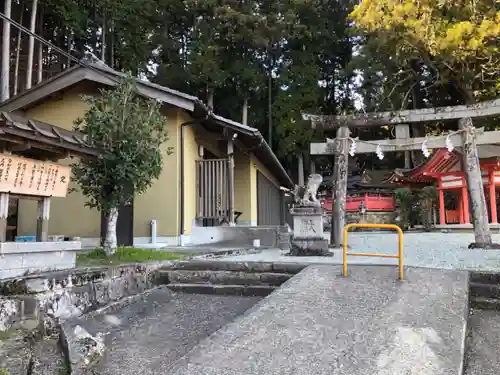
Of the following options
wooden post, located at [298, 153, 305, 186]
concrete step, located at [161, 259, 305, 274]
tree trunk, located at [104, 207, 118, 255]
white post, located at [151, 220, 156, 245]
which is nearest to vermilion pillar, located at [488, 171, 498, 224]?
wooden post, located at [298, 153, 305, 186]

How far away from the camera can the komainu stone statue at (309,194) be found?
29.2ft

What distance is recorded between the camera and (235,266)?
22.5 feet

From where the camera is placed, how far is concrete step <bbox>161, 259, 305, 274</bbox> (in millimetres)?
6576

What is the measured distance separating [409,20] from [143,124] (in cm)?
1066

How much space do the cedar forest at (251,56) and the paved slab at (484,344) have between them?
15484mm

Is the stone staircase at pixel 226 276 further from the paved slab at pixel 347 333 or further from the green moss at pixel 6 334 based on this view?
the green moss at pixel 6 334

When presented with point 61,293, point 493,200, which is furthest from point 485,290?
point 493,200

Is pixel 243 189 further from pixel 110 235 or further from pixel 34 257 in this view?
pixel 34 257

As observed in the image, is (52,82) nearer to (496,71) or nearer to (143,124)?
(143,124)

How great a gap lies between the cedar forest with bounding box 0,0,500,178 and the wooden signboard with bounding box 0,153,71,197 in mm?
13833

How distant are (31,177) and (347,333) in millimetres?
5165

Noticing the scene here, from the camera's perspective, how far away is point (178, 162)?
1130 centimetres

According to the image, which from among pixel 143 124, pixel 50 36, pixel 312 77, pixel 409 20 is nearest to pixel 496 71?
pixel 409 20

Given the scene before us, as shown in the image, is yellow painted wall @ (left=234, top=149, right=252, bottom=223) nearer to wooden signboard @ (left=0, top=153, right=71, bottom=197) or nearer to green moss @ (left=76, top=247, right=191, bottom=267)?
green moss @ (left=76, top=247, right=191, bottom=267)
